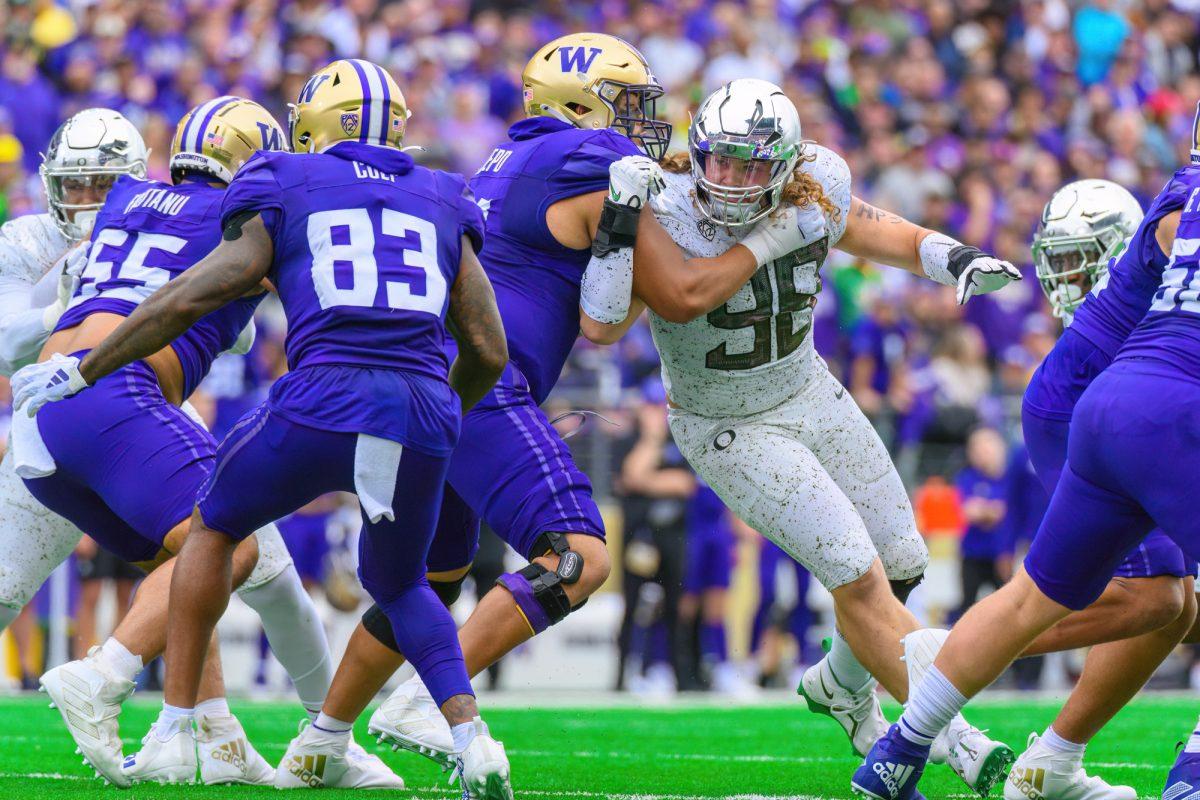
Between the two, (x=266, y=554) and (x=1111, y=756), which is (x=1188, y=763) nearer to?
(x=1111, y=756)

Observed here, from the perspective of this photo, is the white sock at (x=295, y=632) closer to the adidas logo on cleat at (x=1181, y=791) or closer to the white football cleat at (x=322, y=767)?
the white football cleat at (x=322, y=767)

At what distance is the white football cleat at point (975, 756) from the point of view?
4945 mm

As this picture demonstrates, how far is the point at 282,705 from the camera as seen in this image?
9469mm

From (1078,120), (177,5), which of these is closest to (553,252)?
(177,5)

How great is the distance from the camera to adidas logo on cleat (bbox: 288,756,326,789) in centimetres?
520

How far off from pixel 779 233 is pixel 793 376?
54 cm

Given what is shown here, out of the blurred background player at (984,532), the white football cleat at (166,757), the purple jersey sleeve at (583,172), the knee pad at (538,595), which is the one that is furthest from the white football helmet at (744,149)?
the blurred background player at (984,532)

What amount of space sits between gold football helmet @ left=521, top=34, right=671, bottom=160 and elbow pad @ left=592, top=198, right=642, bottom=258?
0.61 meters

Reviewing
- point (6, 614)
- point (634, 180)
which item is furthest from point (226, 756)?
point (634, 180)

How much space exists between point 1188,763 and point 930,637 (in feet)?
3.19

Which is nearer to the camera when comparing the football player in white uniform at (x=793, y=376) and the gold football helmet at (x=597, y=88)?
the football player in white uniform at (x=793, y=376)

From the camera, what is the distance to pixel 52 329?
19.0 ft

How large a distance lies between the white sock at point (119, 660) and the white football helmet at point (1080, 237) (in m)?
3.18

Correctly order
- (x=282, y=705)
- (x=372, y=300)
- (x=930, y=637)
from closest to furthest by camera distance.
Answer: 1. (x=372, y=300)
2. (x=930, y=637)
3. (x=282, y=705)
